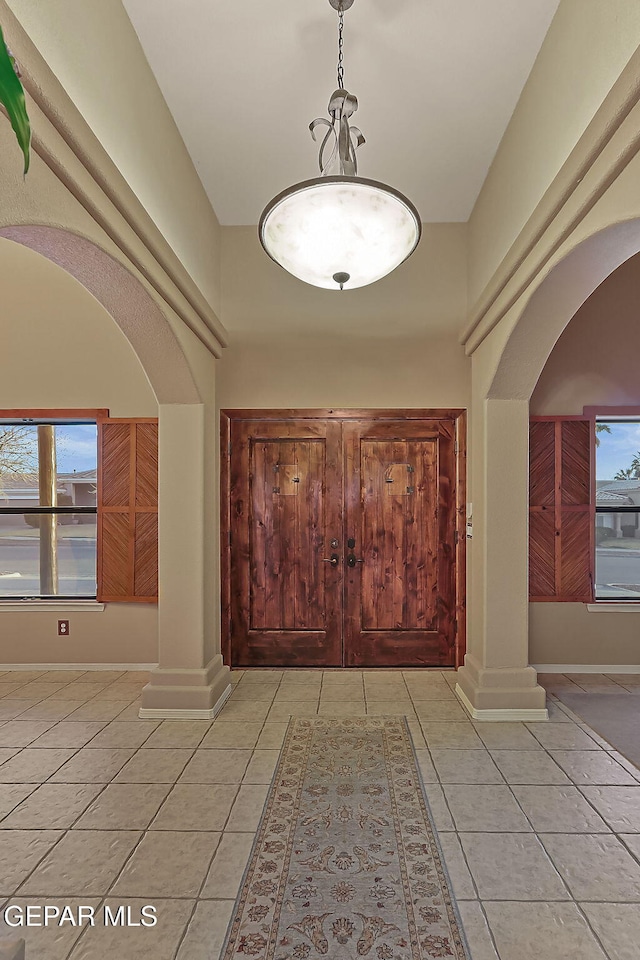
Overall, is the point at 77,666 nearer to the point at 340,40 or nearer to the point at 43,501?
the point at 43,501

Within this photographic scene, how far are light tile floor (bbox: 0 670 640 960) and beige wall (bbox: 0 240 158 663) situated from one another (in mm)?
624

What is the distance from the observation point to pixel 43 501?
196 inches

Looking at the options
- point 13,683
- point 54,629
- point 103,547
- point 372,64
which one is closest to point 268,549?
point 103,547

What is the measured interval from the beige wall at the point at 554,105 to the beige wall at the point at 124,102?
198cm

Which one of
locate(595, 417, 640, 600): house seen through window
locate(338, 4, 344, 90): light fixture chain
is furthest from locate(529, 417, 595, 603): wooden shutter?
locate(338, 4, 344, 90): light fixture chain

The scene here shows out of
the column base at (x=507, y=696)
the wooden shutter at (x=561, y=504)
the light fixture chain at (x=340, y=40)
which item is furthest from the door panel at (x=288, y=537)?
the light fixture chain at (x=340, y=40)

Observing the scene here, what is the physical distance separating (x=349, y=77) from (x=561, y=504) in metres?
3.31

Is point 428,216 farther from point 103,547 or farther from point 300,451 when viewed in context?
point 103,547

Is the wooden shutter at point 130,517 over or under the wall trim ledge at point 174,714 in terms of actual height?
over

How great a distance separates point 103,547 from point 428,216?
12.2 ft

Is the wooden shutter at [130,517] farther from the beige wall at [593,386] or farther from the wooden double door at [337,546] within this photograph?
the beige wall at [593,386]

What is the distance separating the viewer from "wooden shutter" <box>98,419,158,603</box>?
4.77m

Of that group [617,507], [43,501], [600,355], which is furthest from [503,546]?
[43,501]

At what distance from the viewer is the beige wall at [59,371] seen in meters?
4.83
